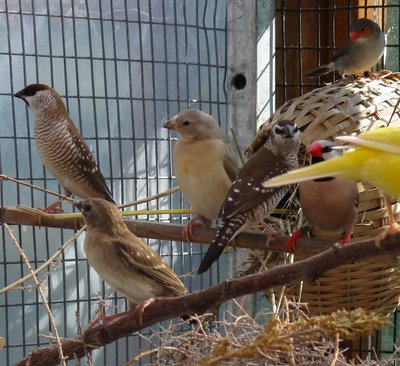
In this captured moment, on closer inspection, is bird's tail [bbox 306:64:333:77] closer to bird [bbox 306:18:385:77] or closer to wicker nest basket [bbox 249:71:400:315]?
bird [bbox 306:18:385:77]

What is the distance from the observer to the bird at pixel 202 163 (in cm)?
235

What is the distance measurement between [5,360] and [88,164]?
0.66 meters

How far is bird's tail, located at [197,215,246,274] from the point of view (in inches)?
79.8

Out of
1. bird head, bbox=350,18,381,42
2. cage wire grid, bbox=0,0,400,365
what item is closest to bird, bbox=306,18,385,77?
bird head, bbox=350,18,381,42

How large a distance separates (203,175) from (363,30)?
1.00 metres

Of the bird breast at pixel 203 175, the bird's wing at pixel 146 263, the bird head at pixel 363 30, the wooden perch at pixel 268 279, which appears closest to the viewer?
the wooden perch at pixel 268 279

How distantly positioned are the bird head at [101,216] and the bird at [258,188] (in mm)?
262

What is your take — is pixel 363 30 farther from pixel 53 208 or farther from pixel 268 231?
pixel 53 208

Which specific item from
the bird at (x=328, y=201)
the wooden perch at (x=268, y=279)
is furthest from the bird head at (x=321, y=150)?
the wooden perch at (x=268, y=279)

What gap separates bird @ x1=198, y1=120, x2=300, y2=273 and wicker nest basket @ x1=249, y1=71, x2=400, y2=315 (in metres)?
0.09

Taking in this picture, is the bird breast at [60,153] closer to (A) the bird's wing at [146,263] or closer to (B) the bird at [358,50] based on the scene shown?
(B) the bird at [358,50]

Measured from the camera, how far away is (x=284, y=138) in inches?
85.2

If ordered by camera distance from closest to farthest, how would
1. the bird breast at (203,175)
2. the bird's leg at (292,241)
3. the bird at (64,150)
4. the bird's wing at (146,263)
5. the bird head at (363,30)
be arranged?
the bird's wing at (146,263) → the bird's leg at (292,241) → the bird breast at (203,175) → the bird at (64,150) → the bird head at (363,30)

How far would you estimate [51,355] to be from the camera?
1330 millimetres
